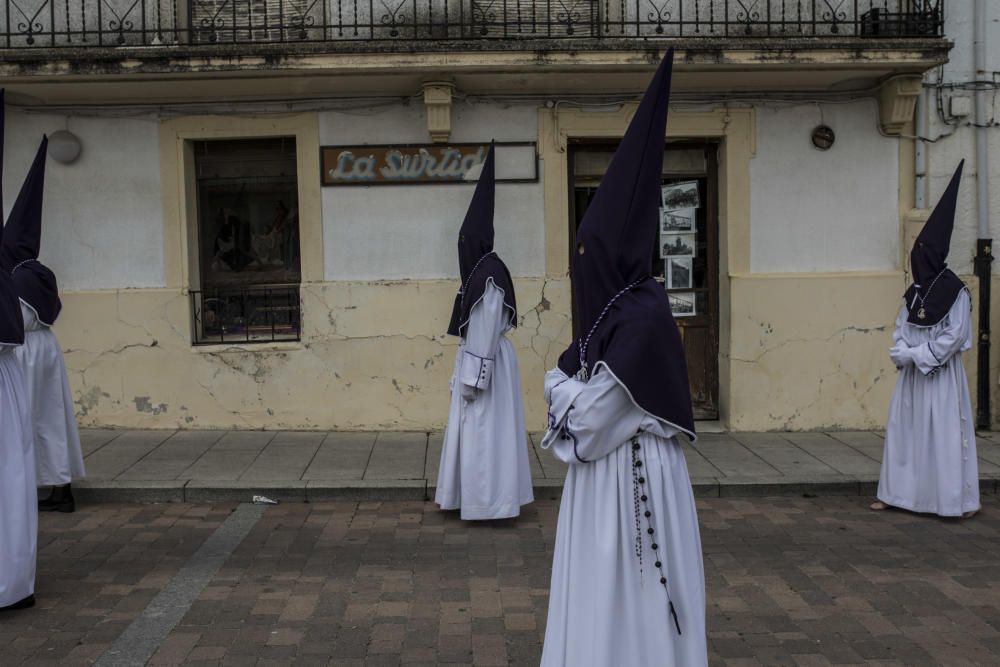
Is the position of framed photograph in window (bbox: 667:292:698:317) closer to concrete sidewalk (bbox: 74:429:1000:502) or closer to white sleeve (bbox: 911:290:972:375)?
concrete sidewalk (bbox: 74:429:1000:502)

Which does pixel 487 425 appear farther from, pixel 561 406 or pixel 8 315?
pixel 561 406

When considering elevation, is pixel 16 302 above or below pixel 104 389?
above

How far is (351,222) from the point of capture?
1043 centimetres

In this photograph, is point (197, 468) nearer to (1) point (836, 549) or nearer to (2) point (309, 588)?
(2) point (309, 588)

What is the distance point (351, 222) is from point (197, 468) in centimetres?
317

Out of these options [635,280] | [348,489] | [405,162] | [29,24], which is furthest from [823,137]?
[29,24]

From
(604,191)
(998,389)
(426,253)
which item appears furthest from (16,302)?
(998,389)

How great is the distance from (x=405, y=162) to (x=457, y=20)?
63.4 inches

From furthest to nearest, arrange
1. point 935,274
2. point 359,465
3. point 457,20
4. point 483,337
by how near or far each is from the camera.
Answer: point 457,20, point 359,465, point 935,274, point 483,337

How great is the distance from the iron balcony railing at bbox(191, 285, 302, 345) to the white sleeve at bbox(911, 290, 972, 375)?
6369mm

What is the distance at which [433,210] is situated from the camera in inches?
411

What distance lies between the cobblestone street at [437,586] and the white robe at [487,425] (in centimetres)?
26

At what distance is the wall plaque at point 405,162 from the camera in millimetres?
10383

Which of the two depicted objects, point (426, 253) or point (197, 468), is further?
point (426, 253)
